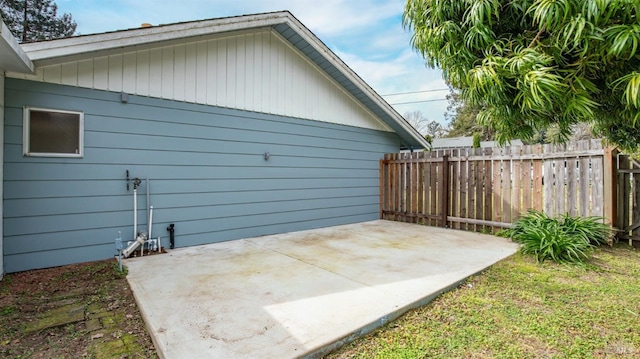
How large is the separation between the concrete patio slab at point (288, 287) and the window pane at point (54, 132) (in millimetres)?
1768

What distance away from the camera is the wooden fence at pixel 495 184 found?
525cm

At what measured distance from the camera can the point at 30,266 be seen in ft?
12.9

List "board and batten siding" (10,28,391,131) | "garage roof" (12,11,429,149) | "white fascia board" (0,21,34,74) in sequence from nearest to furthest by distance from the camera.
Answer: "white fascia board" (0,21,34,74), "garage roof" (12,11,429,149), "board and batten siding" (10,28,391,131)

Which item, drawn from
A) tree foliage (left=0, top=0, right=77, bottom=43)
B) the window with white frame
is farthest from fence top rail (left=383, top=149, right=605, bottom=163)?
tree foliage (left=0, top=0, right=77, bottom=43)

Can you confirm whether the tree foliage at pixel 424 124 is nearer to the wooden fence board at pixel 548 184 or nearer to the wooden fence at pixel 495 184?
the wooden fence at pixel 495 184

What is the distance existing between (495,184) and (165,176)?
6.21 meters

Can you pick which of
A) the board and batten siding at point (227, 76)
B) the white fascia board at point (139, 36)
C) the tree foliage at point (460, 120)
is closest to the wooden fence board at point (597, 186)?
the board and batten siding at point (227, 76)

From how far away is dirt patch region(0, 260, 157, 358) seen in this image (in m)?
2.25

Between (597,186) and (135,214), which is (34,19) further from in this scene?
(597,186)

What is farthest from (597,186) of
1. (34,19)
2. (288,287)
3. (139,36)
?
(34,19)

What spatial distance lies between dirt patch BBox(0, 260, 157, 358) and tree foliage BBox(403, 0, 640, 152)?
9.61 feet

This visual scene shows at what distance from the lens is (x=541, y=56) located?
1.68m

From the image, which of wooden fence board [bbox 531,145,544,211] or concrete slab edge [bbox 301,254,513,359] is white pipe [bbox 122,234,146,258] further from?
wooden fence board [bbox 531,145,544,211]

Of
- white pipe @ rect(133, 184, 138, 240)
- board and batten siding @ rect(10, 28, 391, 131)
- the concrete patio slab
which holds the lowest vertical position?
the concrete patio slab
